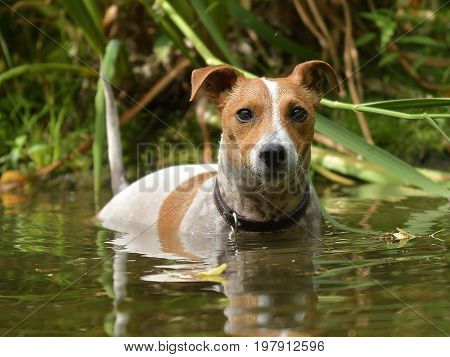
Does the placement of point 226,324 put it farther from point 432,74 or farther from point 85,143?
point 432,74

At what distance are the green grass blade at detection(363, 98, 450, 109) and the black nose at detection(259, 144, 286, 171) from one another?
617mm

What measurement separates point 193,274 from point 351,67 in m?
4.44

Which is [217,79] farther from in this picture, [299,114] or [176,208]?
[176,208]

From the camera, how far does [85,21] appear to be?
5.73m

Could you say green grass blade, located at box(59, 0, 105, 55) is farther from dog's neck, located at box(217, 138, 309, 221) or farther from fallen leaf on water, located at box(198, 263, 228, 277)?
fallen leaf on water, located at box(198, 263, 228, 277)

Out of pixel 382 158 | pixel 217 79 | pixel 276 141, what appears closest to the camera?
pixel 276 141

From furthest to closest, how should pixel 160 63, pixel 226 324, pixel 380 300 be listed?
pixel 160 63 < pixel 380 300 < pixel 226 324

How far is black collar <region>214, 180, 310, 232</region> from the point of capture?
12.8 ft

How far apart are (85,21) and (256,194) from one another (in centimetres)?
247

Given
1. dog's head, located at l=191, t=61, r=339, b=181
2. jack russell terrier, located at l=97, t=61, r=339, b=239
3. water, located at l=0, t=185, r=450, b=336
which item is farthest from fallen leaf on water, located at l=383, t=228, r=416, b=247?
dog's head, located at l=191, t=61, r=339, b=181

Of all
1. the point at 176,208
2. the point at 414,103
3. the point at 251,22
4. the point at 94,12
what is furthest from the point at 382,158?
the point at 94,12

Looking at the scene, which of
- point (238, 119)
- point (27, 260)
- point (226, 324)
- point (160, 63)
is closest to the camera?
point (226, 324)

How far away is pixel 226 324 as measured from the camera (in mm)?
2400

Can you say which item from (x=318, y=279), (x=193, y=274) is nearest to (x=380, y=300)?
(x=318, y=279)
